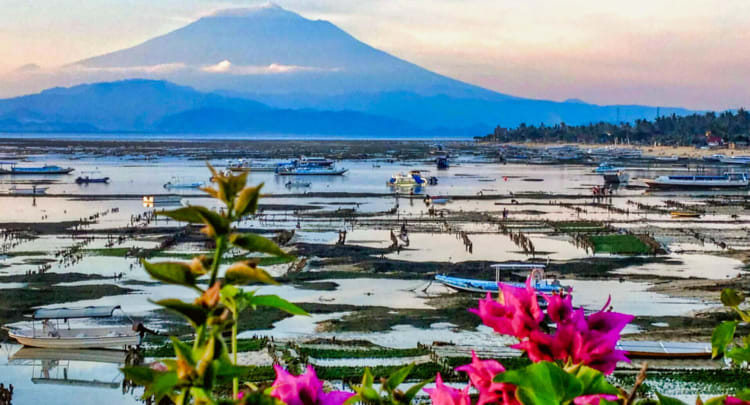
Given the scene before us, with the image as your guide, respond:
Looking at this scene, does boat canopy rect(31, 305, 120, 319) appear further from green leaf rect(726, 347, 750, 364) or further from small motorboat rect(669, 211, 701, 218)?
small motorboat rect(669, 211, 701, 218)

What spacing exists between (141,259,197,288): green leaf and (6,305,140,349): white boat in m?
16.4

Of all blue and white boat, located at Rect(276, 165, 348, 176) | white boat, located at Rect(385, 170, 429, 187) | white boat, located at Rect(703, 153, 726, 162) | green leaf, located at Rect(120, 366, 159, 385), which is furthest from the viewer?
white boat, located at Rect(703, 153, 726, 162)

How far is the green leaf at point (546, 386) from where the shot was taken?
1.46 m

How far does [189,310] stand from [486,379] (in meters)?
0.73

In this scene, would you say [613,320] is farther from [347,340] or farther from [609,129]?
[609,129]

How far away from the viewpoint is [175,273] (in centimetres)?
125

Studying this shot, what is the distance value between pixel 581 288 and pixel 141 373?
21.7 m

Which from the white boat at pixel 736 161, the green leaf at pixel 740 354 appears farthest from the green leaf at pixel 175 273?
the white boat at pixel 736 161

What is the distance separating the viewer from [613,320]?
1.71 meters

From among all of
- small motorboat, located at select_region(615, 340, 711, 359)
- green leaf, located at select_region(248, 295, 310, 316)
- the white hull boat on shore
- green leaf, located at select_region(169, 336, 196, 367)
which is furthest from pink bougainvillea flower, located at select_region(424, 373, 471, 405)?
the white hull boat on shore

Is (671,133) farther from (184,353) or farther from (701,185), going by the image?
(184,353)

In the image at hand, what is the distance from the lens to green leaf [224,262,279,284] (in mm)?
1248

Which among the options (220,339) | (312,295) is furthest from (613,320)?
(312,295)

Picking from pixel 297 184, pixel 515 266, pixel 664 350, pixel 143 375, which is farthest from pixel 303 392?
pixel 297 184
